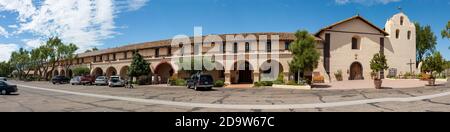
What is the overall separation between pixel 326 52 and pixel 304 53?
9915 millimetres

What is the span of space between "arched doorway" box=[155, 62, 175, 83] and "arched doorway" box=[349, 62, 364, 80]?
24.1m

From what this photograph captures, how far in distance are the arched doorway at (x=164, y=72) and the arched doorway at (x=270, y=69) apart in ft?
44.4

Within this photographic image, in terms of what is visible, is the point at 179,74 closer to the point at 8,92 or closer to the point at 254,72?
the point at 254,72

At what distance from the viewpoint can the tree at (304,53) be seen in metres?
26.6

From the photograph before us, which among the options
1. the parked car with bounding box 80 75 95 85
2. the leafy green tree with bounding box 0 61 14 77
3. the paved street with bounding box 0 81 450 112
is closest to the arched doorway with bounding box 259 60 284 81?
the paved street with bounding box 0 81 450 112

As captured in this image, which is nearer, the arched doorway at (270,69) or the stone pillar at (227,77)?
the arched doorway at (270,69)

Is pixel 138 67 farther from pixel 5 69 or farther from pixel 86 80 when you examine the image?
pixel 5 69

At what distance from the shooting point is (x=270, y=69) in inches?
1352

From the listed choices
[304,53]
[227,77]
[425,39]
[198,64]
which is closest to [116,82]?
[198,64]

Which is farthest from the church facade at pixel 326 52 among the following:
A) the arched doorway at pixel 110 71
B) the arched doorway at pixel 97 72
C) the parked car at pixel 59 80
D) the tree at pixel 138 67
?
the arched doorway at pixel 97 72

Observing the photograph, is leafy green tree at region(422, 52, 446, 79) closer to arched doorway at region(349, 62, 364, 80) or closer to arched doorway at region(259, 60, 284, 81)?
arched doorway at region(349, 62, 364, 80)

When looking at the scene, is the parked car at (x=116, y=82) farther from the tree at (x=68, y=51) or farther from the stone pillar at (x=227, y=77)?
the tree at (x=68, y=51)
